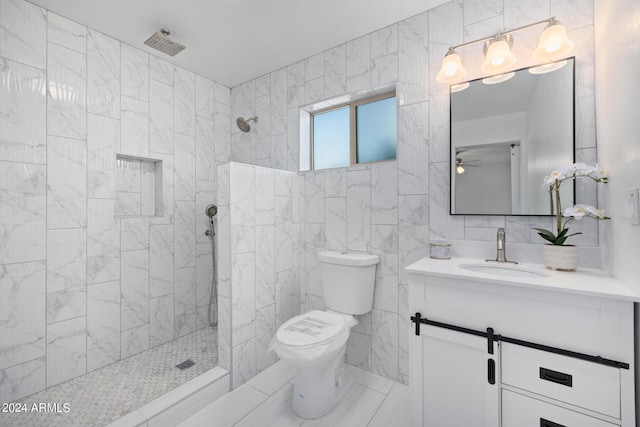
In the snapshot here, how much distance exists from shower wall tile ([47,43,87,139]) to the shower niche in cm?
34

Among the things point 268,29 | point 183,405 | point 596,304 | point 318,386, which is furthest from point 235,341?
point 268,29

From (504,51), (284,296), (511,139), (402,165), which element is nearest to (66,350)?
(284,296)

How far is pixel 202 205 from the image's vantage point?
270 cm

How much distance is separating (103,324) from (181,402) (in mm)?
950

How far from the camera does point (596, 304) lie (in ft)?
3.19

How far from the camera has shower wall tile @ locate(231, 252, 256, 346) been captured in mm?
1894

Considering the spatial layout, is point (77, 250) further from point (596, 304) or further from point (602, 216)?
point (602, 216)

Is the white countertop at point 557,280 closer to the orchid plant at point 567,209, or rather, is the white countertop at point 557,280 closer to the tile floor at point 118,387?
the orchid plant at point 567,209

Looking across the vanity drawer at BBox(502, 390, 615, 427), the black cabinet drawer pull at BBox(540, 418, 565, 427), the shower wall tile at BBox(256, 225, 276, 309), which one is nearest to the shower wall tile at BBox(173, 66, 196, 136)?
the shower wall tile at BBox(256, 225, 276, 309)

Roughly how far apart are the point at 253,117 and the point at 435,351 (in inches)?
96.5

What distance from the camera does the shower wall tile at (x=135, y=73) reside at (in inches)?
85.5

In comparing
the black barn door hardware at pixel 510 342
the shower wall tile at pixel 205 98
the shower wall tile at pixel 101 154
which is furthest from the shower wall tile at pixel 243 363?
the shower wall tile at pixel 205 98

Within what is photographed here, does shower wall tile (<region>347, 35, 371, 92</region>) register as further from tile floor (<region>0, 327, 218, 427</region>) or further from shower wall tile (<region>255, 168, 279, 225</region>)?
tile floor (<region>0, 327, 218, 427</region>)

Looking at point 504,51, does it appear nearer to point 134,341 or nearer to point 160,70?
point 160,70
